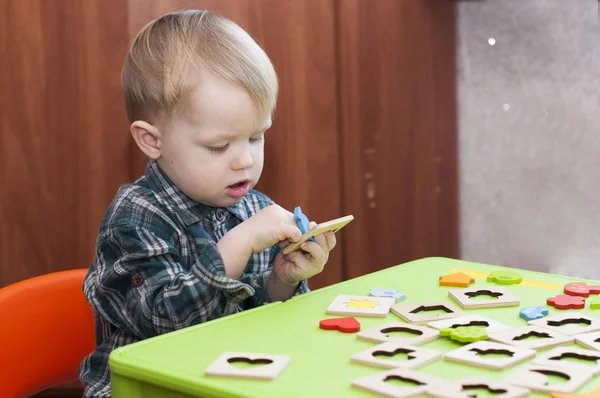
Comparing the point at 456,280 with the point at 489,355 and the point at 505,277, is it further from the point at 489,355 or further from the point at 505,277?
the point at 489,355

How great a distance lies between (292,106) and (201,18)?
0.90 m

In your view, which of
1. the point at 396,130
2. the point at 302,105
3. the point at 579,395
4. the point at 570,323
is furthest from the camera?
the point at 396,130

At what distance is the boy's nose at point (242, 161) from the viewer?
0.97 metres

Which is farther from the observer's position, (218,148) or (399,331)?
(218,148)

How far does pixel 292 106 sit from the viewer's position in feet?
6.40

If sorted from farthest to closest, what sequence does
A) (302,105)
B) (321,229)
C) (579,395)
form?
(302,105) < (321,229) < (579,395)

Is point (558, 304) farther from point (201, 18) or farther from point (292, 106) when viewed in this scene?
point (292, 106)

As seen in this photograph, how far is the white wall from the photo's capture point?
205cm

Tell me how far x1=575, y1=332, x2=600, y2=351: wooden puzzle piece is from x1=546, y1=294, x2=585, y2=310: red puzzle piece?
4.8 inches

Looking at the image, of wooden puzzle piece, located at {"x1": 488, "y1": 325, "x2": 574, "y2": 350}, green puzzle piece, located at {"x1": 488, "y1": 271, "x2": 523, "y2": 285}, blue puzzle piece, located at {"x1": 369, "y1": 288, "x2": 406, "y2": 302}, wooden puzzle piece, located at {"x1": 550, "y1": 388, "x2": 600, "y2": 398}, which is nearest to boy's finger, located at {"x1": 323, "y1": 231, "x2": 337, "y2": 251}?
blue puzzle piece, located at {"x1": 369, "y1": 288, "x2": 406, "y2": 302}

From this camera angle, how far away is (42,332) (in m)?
1.01

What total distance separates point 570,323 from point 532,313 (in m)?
0.04

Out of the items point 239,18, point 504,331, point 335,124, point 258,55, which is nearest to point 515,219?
point 335,124

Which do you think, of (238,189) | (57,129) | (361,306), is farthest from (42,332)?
(57,129)
